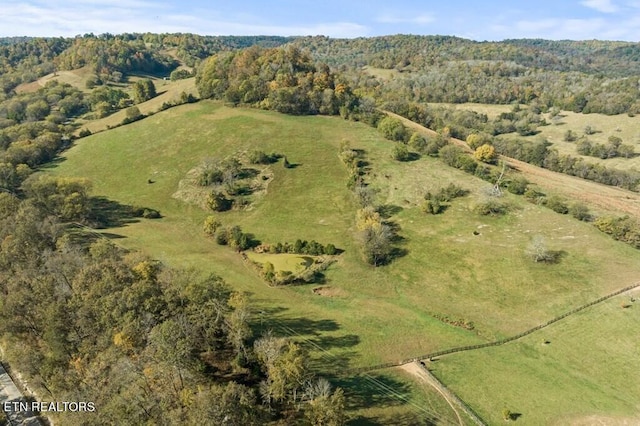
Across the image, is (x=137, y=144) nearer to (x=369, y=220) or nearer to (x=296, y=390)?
(x=369, y=220)

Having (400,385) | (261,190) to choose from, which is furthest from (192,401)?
(261,190)

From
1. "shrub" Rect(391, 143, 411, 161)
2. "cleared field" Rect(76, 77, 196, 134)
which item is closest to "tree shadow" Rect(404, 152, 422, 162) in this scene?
"shrub" Rect(391, 143, 411, 161)

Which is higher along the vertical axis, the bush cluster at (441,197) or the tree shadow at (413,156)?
the tree shadow at (413,156)

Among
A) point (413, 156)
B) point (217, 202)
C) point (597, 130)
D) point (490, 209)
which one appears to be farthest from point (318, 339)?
point (597, 130)

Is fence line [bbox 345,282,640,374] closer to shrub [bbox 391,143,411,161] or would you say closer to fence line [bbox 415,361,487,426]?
fence line [bbox 415,361,487,426]

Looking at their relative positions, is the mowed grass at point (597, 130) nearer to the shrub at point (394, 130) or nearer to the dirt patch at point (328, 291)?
the shrub at point (394, 130)

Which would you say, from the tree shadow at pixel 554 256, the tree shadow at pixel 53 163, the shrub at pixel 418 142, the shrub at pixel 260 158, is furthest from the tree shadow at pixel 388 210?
the tree shadow at pixel 53 163

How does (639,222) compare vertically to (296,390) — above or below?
above
